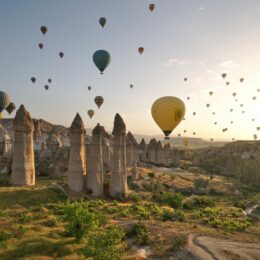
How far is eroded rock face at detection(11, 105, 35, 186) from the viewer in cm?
4331

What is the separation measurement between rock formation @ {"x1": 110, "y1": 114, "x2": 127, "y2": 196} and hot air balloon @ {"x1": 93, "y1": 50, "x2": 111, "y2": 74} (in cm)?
1183

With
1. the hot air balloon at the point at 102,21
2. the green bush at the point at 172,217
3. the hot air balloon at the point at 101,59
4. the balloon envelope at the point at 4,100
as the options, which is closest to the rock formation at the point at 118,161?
the green bush at the point at 172,217

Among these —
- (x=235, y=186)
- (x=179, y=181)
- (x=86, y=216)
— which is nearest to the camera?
(x=86, y=216)

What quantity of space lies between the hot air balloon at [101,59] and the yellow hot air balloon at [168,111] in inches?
615

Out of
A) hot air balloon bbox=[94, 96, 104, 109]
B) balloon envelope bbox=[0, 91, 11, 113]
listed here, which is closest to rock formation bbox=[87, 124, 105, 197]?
hot air balloon bbox=[94, 96, 104, 109]

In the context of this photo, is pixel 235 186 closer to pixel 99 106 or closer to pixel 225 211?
pixel 225 211

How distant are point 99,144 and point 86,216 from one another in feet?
63.6

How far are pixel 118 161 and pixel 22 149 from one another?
13.2 metres

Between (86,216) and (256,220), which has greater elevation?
(86,216)

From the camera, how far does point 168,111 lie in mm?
42188

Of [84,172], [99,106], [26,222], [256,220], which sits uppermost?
[99,106]

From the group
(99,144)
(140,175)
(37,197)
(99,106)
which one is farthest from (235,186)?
(37,197)

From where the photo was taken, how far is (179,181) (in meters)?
82.4

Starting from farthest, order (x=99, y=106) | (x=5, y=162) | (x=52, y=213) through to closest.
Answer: (x=5, y=162) → (x=99, y=106) → (x=52, y=213)
